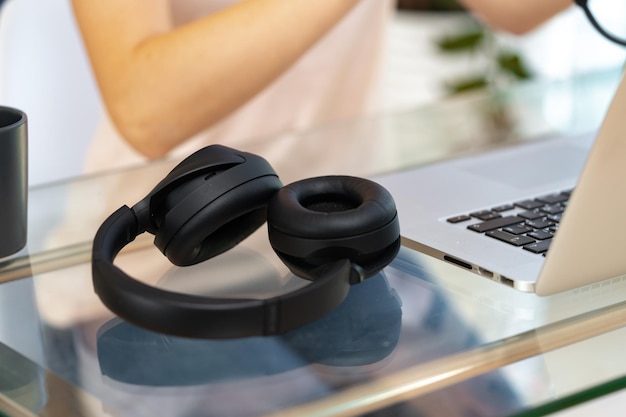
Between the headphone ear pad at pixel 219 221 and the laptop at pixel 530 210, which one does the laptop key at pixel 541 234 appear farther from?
the headphone ear pad at pixel 219 221

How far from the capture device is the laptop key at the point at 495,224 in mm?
616

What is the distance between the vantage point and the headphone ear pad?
1.72 ft

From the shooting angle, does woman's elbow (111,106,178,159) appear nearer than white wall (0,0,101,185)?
Yes

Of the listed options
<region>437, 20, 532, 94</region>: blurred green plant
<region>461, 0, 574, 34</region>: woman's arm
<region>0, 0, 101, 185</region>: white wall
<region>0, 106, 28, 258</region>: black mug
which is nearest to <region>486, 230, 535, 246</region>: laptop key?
<region>0, 106, 28, 258</region>: black mug

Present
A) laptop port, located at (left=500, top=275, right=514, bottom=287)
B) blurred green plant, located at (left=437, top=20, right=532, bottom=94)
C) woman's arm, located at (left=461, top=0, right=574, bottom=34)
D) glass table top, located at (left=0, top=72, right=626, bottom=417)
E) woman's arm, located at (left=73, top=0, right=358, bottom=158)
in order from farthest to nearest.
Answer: blurred green plant, located at (left=437, top=20, right=532, bottom=94) → woman's arm, located at (left=461, top=0, right=574, bottom=34) → woman's arm, located at (left=73, top=0, right=358, bottom=158) → laptop port, located at (left=500, top=275, right=514, bottom=287) → glass table top, located at (left=0, top=72, right=626, bottom=417)

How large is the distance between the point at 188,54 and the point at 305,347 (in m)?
0.43

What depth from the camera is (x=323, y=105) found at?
4.22ft

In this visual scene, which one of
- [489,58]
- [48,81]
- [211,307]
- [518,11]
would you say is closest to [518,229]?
[211,307]

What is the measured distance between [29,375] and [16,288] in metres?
0.13

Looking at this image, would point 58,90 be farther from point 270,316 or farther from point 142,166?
point 270,316

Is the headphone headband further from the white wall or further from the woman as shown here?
the white wall

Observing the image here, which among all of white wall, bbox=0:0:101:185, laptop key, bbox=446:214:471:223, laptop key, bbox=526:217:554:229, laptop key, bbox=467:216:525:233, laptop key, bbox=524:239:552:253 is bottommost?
white wall, bbox=0:0:101:185

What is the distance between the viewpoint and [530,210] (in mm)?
650

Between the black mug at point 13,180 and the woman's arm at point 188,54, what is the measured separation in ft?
0.79
